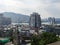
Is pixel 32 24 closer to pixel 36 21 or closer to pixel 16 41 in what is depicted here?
pixel 36 21

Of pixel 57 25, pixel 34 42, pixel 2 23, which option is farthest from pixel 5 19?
pixel 34 42

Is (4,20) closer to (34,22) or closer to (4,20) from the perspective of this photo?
(4,20)

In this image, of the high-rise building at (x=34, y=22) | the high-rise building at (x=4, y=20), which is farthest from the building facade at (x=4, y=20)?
the high-rise building at (x=34, y=22)

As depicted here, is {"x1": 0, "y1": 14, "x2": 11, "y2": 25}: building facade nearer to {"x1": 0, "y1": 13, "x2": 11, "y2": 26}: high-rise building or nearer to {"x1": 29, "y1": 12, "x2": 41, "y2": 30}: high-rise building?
{"x1": 0, "y1": 13, "x2": 11, "y2": 26}: high-rise building

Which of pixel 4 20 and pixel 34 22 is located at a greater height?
pixel 4 20

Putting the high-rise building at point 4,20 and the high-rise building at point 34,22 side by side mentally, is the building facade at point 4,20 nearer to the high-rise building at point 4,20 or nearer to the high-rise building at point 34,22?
the high-rise building at point 4,20

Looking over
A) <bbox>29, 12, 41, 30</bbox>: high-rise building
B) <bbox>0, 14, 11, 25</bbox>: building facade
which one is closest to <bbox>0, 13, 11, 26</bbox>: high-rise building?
<bbox>0, 14, 11, 25</bbox>: building facade

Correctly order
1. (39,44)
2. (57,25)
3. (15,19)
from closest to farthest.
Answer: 1. (39,44)
2. (15,19)
3. (57,25)

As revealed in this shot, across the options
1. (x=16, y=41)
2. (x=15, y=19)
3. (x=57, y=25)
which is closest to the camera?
(x=16, y=41)

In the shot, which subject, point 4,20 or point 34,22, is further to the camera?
point 34,22

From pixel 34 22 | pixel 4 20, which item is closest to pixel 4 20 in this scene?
pixel 4 20

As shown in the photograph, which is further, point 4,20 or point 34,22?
point 34,22
